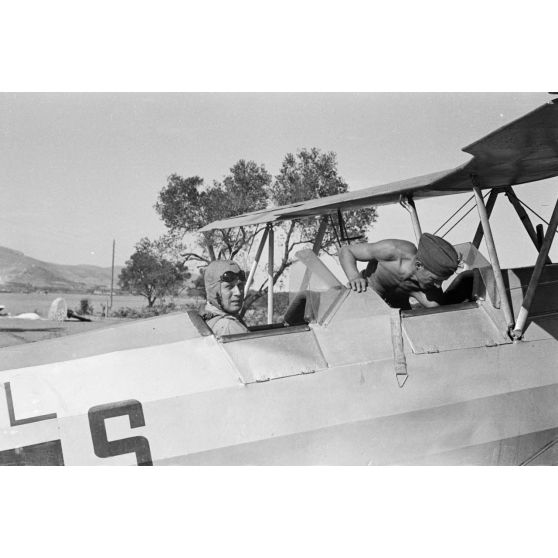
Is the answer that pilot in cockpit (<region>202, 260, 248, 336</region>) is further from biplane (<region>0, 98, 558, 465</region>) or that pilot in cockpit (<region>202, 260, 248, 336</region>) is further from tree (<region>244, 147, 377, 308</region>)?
tree (<region>244, 147, 377, 308</region>)

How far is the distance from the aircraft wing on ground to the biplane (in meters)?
0.03

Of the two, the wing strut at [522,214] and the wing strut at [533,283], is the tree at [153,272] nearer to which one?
the wing strut at [522,214]

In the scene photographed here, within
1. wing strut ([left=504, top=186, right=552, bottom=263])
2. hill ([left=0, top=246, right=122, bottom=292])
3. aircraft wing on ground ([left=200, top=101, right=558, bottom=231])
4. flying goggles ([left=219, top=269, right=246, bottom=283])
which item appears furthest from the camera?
hill ([left=0, top=246, right=122, bottom=292])

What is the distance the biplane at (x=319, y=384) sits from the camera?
271 cm

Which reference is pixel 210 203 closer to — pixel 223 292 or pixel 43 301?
pixel 223 292

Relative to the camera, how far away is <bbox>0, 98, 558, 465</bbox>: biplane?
2.71 metres

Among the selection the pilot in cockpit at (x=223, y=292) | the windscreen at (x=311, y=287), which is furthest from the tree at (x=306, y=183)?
the pilot in cockpit at (x=223, y=292)

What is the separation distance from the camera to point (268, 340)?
3098 millimetres

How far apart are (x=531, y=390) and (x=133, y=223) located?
61.1ft

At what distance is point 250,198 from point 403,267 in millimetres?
13028

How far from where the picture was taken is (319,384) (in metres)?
3.00

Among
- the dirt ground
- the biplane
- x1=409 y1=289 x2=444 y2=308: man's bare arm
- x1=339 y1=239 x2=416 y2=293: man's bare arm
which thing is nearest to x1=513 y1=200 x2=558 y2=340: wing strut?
the biplane

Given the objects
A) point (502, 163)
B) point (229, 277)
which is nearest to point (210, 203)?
point (502, 163)

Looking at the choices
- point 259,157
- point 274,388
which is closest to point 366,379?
point 274,388
